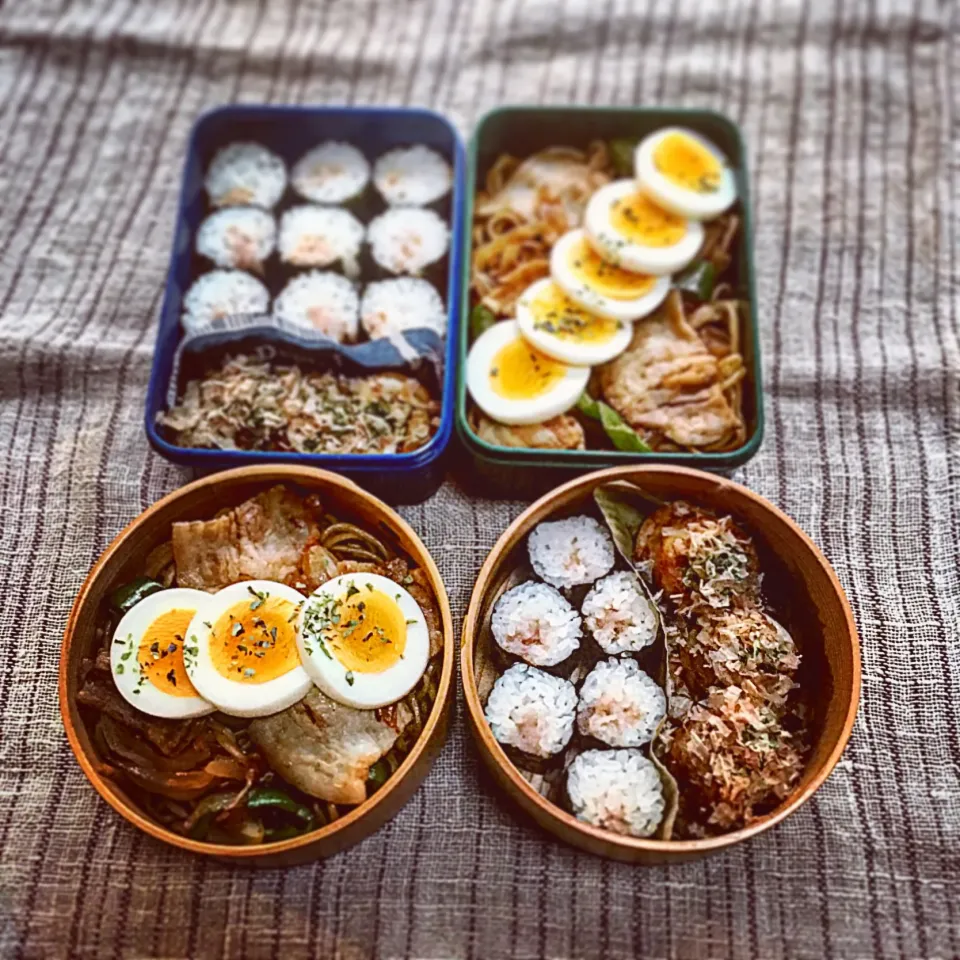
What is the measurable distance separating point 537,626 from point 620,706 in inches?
10.8

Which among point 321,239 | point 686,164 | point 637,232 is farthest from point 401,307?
point 686,164

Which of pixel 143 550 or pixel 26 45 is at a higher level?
pixel 26 45

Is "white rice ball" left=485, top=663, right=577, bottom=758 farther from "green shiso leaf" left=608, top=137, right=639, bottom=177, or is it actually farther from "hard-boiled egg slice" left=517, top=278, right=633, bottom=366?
"green shiso leaf" left=608, top=137, right=639, bottom=177

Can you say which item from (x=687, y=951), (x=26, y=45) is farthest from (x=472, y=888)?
(x=26, y=45)

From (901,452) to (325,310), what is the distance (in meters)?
1.72

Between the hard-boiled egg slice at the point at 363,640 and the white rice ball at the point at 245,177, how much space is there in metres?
1.49

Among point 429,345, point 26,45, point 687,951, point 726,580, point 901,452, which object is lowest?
point 687,951

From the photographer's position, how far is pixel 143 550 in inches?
94.8

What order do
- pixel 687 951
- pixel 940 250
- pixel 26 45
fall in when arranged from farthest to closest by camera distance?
pixel 26 45 → pixel 940 250 → pixel 687 951

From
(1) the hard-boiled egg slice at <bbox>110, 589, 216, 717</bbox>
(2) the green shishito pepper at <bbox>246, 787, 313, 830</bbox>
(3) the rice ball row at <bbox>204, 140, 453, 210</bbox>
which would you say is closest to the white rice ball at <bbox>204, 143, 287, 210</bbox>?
(3) the rice ball row at <bbox>204, 140, 453, 210</bbox>

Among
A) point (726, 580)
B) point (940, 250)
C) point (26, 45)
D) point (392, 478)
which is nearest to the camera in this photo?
A: point (726, 580)

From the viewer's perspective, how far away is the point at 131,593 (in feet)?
7.70

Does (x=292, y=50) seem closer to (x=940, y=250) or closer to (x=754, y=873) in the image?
(x=940, y=250)

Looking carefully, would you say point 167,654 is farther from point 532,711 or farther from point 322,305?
point 322,305
